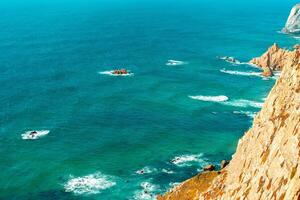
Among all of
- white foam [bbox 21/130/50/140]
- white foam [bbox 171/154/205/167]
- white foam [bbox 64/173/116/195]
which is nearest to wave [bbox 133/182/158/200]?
white foam [bbox 64/173/116/195]

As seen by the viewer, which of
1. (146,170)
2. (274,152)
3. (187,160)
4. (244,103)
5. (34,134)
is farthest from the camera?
(244,103)

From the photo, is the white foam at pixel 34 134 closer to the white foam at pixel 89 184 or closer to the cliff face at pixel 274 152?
the white foam at pixel 89 184

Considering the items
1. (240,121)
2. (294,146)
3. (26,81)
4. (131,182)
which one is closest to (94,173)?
(131,182)

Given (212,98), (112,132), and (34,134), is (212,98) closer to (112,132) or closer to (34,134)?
(112,132)

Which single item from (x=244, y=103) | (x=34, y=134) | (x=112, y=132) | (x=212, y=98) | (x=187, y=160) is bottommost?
(x=244, y=103)

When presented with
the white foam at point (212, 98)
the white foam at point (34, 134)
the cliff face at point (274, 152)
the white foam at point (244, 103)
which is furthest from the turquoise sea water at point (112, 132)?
the cliff face at point (274, 152)

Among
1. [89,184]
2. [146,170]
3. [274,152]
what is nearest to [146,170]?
[146,170]

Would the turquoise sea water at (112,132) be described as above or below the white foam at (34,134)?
below
